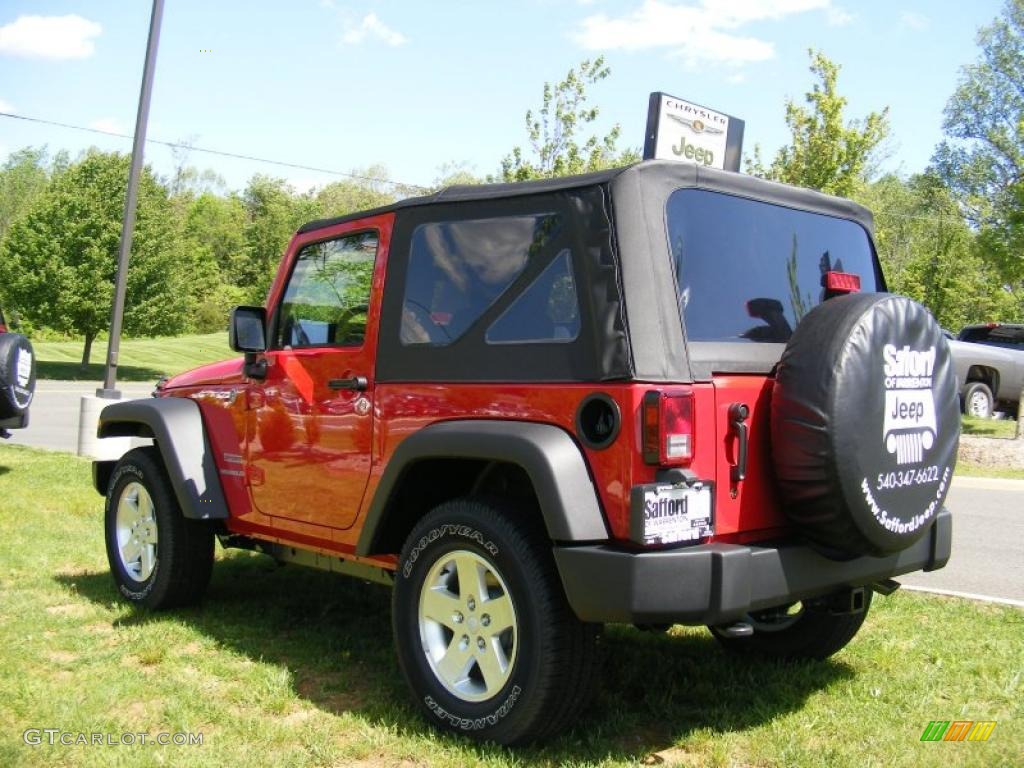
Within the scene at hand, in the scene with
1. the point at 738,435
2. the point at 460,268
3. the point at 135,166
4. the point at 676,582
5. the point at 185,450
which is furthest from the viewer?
the point at 135,166

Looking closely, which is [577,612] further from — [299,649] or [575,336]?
[299,649]

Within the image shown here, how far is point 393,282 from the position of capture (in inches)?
159

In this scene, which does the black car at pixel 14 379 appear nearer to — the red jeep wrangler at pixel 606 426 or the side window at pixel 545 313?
the red jeep wrangler at pixel 606 426

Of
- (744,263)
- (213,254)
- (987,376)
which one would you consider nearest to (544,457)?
(744,263)

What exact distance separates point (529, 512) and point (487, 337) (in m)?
0.66

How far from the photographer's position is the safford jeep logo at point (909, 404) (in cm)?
331

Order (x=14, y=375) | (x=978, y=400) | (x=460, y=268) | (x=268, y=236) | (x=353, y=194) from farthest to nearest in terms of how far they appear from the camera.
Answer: (x=353, y=194), (x=268, y=236), (x=978, y=400), (x=14, y=375), (x=460, y=268)

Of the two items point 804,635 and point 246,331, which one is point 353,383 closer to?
point 246,331

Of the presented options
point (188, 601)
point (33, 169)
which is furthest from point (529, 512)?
point (33, 169)

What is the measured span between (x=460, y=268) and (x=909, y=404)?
1.72 meters

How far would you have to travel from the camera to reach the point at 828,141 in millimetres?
19922

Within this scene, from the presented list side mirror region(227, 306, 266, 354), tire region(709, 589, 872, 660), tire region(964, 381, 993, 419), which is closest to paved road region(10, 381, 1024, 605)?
tire region(709, 589, 872, 660)

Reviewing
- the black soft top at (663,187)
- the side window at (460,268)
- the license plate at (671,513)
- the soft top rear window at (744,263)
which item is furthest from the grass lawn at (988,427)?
the license plate at (671,513)

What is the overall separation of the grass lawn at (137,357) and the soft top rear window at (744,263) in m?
29.1
